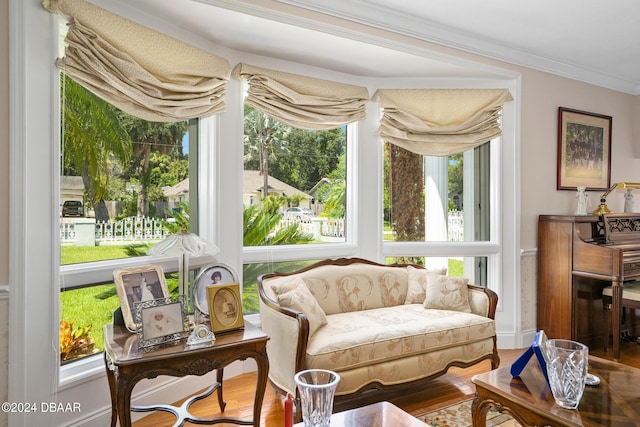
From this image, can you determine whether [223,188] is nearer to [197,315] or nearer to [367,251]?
[197,315]

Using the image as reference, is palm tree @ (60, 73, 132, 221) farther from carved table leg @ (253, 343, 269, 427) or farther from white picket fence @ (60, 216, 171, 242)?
carved table leg @ (253, 343, 269, 427)

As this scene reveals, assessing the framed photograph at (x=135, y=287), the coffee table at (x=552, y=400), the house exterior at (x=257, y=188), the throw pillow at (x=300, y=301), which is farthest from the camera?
the house exterior at (x=257, y=188)

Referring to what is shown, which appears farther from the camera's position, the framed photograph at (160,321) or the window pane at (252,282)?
the window pane at (252,282)

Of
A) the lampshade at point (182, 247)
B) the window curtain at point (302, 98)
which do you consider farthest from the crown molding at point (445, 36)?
the lampshade at point (182, 247)

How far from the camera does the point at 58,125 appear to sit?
2.11m

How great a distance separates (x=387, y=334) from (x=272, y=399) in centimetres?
87

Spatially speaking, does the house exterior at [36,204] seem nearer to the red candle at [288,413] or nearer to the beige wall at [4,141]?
the beige wall at [4,141]

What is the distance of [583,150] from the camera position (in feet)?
13.9

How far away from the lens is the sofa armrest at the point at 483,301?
305 cm

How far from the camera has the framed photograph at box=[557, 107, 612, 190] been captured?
4086 millimetres

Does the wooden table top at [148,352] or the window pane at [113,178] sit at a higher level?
the window pane at [113,178]

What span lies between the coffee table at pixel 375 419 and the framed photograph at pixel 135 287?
107cm

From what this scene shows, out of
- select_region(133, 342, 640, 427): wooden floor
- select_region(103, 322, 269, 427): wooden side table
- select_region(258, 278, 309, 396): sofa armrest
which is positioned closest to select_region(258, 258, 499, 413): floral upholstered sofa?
select_region(258, 278, 309, 396): sofa armrest

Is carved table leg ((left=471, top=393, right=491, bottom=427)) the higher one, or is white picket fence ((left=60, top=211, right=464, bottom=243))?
white picket fence ((left=60, top=211, right=464, bottom=243))
